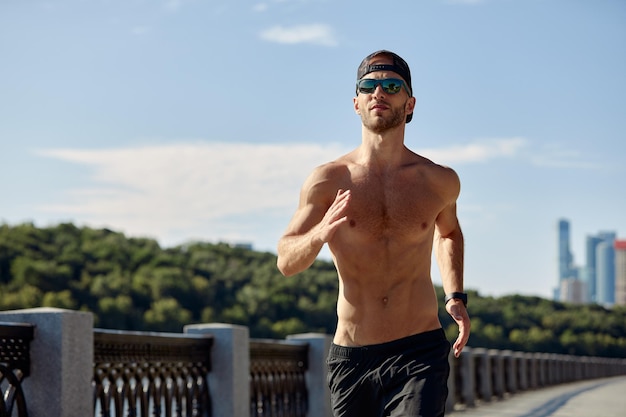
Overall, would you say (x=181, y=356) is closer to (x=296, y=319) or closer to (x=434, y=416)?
(x=434, y=416)

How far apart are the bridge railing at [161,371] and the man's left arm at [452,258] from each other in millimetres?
3415

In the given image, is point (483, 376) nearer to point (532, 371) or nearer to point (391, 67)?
point (532, 371)

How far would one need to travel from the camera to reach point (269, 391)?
14.0 metres

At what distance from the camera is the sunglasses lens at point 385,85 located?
5.23 meters

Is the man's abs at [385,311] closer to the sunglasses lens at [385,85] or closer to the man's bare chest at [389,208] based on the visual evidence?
the man's bare chest at [389,208]

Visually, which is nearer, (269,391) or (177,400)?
(177,400)

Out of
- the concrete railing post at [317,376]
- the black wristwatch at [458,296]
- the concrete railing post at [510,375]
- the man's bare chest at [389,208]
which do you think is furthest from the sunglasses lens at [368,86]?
the concrete railing post at [510,375]

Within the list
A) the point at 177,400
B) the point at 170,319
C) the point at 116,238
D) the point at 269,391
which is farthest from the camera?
the point at 116,238

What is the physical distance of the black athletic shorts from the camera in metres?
5.18

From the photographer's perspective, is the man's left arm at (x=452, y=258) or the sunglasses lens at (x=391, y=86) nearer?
the sunglasses lens at (x=391, y=86)

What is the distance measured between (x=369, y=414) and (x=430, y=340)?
437 mm

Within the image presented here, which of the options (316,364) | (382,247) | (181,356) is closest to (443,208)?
(382,247)

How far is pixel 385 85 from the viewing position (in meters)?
5.23

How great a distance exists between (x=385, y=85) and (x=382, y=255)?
0.77 m
